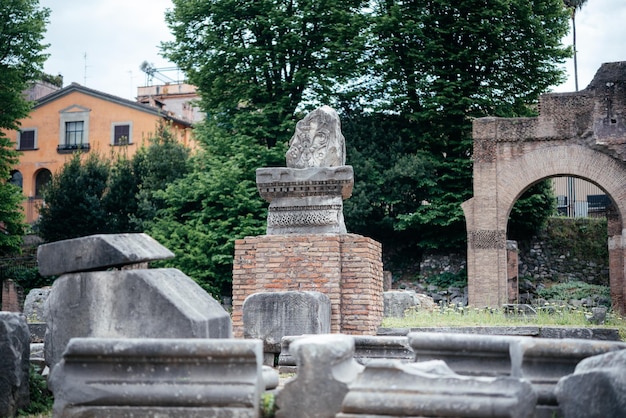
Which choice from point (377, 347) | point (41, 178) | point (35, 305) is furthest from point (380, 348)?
point (41, 178)

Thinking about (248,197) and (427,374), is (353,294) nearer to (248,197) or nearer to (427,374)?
(427,374)

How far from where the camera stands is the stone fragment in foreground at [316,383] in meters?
4.10

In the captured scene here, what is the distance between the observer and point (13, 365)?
5398 mm

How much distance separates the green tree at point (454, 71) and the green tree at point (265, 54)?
144 centimetres

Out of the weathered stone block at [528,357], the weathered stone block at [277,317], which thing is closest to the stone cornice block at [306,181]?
the weathered stone block at [277,317]

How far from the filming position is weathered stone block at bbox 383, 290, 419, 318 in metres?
17.0

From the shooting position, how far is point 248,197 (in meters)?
24.0

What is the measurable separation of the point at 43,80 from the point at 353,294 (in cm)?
3845

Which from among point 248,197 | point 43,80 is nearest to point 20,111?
point 248,197

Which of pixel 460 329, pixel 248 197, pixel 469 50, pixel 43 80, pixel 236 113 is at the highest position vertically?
pixel 43 80

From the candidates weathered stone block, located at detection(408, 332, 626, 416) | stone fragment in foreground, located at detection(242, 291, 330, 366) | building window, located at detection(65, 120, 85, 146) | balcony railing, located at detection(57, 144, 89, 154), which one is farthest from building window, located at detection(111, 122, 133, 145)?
weathered stone block, located at detection(408, 332, 626, 416)

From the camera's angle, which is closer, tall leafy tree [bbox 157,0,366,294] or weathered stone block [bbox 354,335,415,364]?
weathered stone block [bbox 354,335,415,364]

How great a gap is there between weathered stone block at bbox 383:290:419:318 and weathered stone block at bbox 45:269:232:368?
11790 mm

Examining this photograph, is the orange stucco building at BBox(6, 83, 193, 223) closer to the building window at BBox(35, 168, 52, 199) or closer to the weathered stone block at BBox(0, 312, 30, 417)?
the building window at BBox(35, 168, 52, 199)
